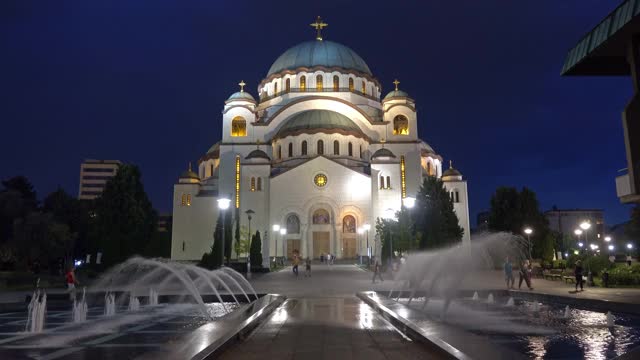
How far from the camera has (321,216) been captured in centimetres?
4322

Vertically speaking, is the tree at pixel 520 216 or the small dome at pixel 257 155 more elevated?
the small dome at pixel 257 155

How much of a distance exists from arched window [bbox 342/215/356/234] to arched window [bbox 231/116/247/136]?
14.3 m

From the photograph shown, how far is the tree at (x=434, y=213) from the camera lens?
28816 mm

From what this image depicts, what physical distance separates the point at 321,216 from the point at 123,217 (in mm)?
16540

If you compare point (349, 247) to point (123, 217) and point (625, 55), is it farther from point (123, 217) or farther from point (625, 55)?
point (625, 55)

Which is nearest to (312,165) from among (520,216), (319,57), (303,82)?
(303,82)

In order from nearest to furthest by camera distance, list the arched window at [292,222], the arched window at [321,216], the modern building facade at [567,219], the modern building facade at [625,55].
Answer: the modern building facade at [625,55] < the arched window at [321,216] < the arched window at [292,222] < the modern building facade at [567,219]

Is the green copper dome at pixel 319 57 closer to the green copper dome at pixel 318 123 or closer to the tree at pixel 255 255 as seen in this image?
the green copper dome at pixel 318 123

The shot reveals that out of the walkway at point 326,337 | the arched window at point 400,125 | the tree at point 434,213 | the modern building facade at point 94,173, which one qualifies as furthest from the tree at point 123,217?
the modern building facade at point 94,173

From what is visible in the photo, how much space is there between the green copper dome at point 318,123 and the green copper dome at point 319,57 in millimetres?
7481

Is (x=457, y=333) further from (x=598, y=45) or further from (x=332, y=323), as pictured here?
(x=598, y=45)

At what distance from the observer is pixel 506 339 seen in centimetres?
858

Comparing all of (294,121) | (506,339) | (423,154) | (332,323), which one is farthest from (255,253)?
(423,154)

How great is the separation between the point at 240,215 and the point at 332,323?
34.1m
